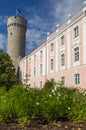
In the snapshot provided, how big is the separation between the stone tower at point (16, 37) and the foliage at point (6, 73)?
1496 centimetres

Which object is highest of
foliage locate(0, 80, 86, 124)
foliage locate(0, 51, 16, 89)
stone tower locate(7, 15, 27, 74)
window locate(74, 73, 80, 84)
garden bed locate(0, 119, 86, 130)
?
stone tower locate(7, 15, 27, 74)

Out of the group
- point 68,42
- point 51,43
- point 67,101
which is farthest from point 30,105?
point 51,43

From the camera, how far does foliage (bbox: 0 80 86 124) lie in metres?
8.56

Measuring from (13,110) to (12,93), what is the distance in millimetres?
630

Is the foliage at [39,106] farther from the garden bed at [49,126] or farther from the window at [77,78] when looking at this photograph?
the window at [77,78]

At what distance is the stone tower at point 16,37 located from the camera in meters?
68.8

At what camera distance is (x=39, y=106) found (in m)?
9.01

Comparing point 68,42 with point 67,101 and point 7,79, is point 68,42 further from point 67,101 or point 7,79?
point 67,101

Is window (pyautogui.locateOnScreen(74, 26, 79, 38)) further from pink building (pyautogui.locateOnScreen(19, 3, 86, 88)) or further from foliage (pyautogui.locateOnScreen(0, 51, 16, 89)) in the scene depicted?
foliage (pyautogui.locateOnScreen(0, 51, 16, 89))

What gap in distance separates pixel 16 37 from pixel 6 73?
2093cm

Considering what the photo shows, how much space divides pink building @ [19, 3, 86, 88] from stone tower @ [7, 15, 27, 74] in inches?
788

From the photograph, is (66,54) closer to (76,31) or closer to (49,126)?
(76,31)

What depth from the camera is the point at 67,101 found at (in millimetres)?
9055

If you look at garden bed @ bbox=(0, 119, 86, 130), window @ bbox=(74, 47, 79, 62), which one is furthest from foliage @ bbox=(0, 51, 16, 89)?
garden bed @ bbox=(0, 119, 86, 130)
